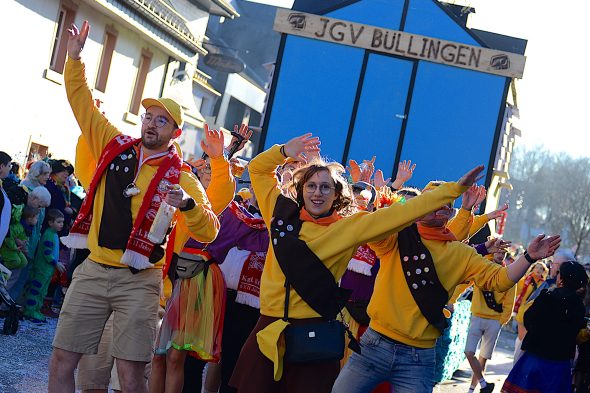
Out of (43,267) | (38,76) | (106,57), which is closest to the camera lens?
(43,267)

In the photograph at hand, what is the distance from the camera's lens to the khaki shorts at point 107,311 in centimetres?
503

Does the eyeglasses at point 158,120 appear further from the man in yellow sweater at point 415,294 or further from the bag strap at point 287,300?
the man in yellow sweater at point 415,294

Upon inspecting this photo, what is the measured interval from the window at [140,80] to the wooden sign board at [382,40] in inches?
418

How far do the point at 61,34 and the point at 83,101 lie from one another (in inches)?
565

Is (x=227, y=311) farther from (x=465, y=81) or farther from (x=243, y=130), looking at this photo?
(x=465, y=81)

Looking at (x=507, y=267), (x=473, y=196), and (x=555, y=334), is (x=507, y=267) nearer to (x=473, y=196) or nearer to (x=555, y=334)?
(x=473, y=196)

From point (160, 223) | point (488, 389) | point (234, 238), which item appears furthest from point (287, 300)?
point (488, 389)

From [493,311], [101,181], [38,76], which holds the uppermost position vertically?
[38,76]

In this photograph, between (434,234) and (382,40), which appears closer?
(434,234)

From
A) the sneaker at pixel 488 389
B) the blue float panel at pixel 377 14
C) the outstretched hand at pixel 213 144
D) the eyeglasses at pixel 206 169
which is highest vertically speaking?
the blue float panel at pixel 377 14

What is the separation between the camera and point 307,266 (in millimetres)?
4797

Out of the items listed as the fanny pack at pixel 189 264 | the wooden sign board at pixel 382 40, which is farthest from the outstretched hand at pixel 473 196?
the wooden sign board at pixel 382 40

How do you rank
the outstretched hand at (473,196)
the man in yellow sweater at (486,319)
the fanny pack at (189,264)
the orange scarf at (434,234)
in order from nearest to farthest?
the orange scarf at (434,234)
the outstretched hand at (473,196)
the fanny pack at (189,264)
the man in yellow sweater at (486,319)

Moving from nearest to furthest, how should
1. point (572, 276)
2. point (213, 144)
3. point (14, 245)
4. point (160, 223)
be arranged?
point (160, 223) < point (213, 144) < point (572, 276) < point (14, 245)
